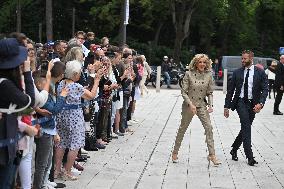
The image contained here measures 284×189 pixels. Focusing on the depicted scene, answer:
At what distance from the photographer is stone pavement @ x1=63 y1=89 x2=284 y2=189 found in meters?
8.55

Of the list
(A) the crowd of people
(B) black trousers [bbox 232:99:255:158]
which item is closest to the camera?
(A) the crowd of people

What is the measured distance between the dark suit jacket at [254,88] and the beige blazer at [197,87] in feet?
1.64

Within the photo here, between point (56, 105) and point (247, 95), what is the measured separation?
413 cm

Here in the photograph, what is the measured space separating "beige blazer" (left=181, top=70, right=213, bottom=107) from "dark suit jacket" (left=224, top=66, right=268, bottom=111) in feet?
1.64

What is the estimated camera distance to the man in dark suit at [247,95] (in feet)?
33.6

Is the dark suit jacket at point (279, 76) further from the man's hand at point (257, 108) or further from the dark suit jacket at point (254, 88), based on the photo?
the man's hand at point (257, 108)

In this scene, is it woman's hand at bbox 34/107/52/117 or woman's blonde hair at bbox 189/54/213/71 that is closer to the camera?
woman's hand at bbox 34/107/52/117

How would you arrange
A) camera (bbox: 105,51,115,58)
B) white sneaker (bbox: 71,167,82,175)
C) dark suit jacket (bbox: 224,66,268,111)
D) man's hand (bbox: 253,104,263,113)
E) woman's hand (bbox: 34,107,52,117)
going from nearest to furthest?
woman's hand (bbox: 34,107,52,117) < white sneaker (bbox: 71,167,82,175) < man's hand (bbox: 253,104,263,113) < dark suit jacket (bbox: 224,66,268,111) < camera (bbox: 105,51,115,58)

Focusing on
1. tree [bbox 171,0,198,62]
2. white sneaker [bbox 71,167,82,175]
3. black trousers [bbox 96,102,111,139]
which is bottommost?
white sneaker [bbox 71,167,82,175]

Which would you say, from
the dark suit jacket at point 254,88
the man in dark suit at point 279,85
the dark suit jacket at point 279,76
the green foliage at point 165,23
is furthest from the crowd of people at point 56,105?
the green foliage at point 165,23

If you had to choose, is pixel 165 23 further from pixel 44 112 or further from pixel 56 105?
pixel 44 112

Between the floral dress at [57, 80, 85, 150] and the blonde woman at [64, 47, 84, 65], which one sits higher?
the blonde woman at [64, 47, 84, 65]

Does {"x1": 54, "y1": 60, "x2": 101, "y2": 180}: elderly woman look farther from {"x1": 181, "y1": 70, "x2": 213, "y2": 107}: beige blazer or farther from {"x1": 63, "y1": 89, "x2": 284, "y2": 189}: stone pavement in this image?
{"x1": 181, "y1": 70, "x2": 213, "y2": 107}: beige blazer

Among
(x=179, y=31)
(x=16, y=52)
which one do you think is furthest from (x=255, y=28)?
(x=16, y=52)
